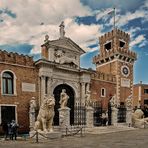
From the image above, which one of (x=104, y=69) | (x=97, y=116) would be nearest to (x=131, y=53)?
(x=104, y=69)

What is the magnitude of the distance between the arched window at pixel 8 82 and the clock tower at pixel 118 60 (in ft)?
46.5

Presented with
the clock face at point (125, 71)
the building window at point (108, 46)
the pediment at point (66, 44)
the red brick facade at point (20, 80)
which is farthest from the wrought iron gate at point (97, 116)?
the building window at point (108, 46)

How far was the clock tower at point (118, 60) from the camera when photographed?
30156mm

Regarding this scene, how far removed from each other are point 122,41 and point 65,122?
18.3 metres

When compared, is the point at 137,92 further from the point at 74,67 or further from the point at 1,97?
the point at 1,97

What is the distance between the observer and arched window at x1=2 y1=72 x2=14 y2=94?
20.3 meters

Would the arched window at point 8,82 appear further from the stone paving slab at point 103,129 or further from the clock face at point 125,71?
the clock face at point 125,71

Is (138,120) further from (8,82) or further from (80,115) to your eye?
(8,82)

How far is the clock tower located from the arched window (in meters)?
14.2

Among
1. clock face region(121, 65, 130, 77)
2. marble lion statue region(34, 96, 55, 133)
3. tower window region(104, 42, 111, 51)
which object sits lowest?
marble lion statue region(34, 96, 55, 133)

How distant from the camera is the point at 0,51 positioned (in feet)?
66.8

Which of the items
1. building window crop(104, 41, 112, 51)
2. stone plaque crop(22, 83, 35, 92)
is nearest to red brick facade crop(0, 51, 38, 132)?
stone plaque crop(22, 83, 35, 92)

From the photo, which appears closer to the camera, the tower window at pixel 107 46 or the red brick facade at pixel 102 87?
the red brick facade at pixel 102 87

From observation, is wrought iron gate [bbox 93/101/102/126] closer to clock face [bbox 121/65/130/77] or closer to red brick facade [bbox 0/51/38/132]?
red brick facade [bbox 0/51/38/132]
